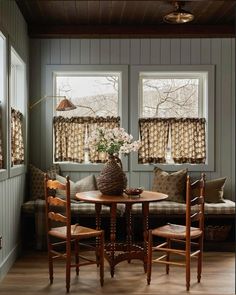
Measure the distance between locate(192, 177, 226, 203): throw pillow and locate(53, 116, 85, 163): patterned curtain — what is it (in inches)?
66.4

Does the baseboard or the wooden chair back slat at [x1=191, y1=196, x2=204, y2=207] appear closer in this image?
the wooden chair back slat at [x1=191, y1=196, x2=204, y2=207]

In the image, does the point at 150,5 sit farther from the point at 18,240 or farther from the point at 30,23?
the point at 18,240

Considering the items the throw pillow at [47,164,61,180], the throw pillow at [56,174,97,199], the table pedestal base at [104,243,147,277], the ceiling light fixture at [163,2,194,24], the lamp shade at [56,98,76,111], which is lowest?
the table pedestal base at [104,243,147,277]

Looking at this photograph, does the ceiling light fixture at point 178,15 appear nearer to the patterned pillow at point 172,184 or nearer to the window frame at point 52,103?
the window frame at point 52,103

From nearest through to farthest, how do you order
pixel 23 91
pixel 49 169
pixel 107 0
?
1. pixel 107 0
2. pixel 23 91
3. pixel 49 169

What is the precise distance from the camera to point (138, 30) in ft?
20.9

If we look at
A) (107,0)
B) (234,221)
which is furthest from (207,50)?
(234,221)

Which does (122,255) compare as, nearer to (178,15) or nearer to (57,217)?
(57,217)

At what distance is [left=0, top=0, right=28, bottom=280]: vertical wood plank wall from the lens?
4.59m

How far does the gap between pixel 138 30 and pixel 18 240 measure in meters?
3.16

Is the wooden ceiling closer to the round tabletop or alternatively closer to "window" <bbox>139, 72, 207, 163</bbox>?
"window" <bbox>139, 72, 207, 163</bbox>

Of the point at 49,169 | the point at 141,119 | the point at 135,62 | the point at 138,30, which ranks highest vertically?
the point at 138,30

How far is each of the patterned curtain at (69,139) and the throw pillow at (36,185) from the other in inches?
19.6

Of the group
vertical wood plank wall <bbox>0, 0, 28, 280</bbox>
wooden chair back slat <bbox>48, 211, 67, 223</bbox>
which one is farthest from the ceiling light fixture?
wooden chair back slat <bbox>48, 211, 67, 223</bbox>
